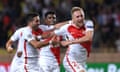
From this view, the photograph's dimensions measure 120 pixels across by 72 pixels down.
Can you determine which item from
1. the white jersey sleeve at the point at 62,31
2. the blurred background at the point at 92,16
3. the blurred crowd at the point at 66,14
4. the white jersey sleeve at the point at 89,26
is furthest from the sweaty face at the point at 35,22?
the blurred crowd at the point at 66,14

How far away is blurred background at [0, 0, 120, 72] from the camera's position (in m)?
19.8

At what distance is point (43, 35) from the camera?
42.8ft

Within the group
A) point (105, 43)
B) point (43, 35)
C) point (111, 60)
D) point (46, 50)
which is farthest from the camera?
point (105, 43)

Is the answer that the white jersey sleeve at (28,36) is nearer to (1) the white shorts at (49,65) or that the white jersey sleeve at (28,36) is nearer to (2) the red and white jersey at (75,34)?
(2) the red and white jersey at (75,34)

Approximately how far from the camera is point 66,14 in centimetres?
2023

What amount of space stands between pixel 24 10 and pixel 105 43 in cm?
290

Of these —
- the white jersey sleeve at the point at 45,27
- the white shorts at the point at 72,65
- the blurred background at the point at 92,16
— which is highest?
the white jersey sleeve at the point at 45,27

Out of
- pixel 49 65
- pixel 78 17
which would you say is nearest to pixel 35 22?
pixel 78 17

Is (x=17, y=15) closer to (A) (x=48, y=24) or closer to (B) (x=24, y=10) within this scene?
(B) (x=24, y=10)

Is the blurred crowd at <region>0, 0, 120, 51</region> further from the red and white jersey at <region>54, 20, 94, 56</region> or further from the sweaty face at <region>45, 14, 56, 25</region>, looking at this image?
the red and white jersey at <region>54, 20, 94, 56</region>

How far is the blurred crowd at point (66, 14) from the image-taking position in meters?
20.2

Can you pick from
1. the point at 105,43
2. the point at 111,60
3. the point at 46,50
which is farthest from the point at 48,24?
the point at 105,43

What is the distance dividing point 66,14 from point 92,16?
833 millimetres

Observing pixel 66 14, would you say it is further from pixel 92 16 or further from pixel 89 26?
pixel 89 26
